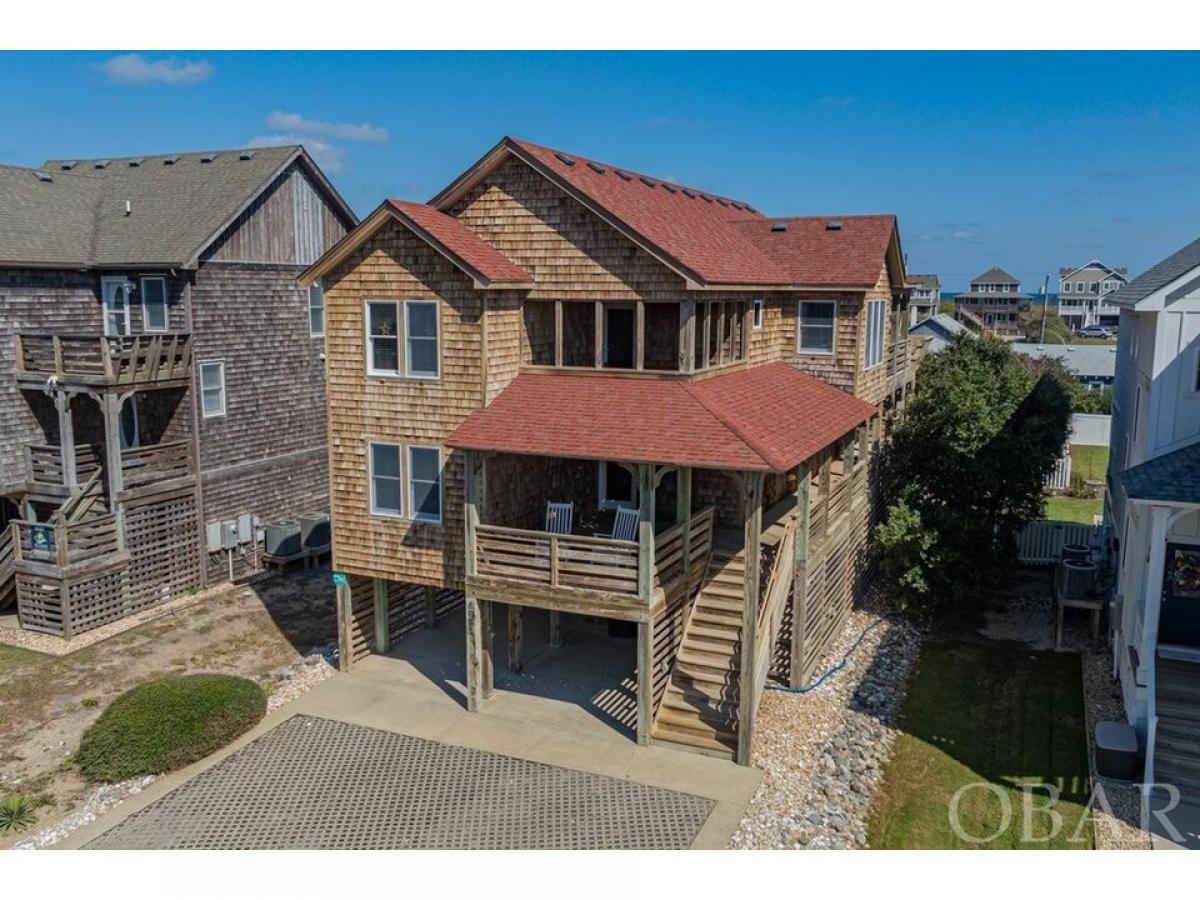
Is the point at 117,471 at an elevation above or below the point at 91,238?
below

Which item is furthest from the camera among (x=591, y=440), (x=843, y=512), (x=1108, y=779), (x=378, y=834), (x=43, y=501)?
(x=43, y=501)

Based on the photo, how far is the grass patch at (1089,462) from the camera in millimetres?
39219

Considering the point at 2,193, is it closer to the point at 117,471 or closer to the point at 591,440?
the point at 117,471

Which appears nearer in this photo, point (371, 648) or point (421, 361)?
point (421, 361)

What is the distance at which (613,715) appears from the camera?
1611cm

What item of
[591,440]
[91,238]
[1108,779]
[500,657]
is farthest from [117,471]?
[1108,779]

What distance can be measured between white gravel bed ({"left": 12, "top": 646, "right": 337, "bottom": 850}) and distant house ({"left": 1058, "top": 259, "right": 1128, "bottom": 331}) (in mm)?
143187

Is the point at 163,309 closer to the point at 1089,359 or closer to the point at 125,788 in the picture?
the point at 125,788

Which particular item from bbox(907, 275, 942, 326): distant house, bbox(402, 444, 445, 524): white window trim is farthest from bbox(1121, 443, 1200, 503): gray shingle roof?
bbox(907, 275, 942, 326): distant house

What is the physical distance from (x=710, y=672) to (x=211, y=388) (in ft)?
49.7

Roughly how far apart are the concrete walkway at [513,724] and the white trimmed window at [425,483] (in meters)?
3.28

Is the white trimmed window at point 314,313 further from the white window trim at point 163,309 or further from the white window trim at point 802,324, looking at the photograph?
the white window trim at point 802,324

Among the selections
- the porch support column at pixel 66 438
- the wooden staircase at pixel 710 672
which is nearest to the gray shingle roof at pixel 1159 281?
the wooden staircase at pixel 710 672

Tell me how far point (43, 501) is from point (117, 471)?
7.12ft
